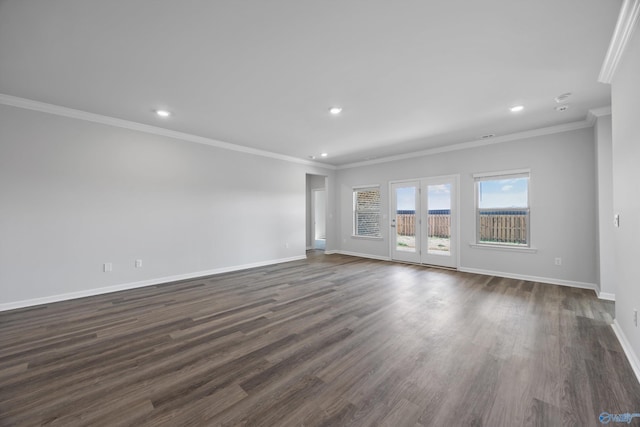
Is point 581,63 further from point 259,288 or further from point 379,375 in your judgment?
point 259,288

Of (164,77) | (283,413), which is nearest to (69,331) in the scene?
(283,413)

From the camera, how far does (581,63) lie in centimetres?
254

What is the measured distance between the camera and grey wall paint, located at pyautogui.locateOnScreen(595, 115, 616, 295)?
3.60 meters

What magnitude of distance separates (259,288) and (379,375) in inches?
106

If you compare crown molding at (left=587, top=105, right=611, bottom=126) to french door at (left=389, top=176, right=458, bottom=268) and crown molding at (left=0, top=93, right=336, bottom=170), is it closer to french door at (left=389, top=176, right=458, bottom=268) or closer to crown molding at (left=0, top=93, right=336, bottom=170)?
french door at (left=389, top=176, right=458, bottom=268)

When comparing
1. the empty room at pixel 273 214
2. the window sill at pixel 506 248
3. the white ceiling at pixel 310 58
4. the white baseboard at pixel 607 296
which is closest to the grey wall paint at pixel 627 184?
the empty room at pixel 273 214

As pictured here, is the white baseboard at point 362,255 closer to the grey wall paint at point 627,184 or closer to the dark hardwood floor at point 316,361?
the dark hardwood floor at point 316,361

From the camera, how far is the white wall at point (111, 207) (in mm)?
3373

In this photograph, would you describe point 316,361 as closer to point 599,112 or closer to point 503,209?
point 503,209

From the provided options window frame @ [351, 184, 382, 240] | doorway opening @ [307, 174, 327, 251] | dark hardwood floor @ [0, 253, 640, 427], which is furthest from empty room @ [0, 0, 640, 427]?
doorway opening @ [307, 174, 327, 251]

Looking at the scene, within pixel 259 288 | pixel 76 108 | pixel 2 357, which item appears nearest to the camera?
pixel 2 357

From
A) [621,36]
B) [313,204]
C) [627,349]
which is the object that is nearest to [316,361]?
[627,349]

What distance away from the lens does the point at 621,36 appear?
207 cm

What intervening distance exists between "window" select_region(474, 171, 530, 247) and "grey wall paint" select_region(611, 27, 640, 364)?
238cm
